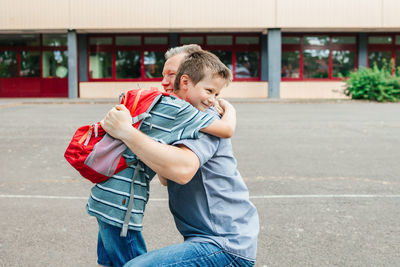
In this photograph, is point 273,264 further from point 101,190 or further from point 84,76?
point 84,76

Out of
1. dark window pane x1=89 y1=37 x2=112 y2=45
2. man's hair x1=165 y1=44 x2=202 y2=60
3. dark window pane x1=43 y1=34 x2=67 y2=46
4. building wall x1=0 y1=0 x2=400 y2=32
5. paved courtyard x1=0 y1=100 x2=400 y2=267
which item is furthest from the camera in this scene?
dark window pane x1=89 y1=37 x2=112 y2=45

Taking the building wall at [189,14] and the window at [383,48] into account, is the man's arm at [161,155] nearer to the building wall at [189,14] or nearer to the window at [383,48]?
the building wall at [189,14]

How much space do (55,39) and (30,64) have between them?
6.43 feet

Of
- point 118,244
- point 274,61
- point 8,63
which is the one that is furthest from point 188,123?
point 8,63

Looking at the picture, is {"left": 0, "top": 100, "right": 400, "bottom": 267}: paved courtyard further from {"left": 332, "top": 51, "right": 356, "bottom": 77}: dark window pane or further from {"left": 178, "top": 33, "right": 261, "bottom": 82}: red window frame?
{"left": 332, "top": 51, "right": 356, "bottom": 77}: dark window pane

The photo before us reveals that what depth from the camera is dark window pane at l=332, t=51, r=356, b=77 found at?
28703 millimetres

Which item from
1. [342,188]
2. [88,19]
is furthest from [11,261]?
[88,19]

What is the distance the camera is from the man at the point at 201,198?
1.93m

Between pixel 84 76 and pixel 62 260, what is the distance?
25.3 metres

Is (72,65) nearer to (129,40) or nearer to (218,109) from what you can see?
(129,40)

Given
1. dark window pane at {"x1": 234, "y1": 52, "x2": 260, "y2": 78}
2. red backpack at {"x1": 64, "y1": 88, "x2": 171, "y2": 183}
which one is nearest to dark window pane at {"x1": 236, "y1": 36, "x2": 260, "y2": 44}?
dark window pane at {"x1": 234, "y1": 52, "x2": 260, "y2": 78}

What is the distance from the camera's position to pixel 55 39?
1110 inches

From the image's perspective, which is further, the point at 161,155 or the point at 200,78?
the point at 200,78

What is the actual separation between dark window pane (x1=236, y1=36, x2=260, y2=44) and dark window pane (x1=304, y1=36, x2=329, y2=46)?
2630mm
